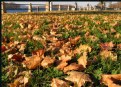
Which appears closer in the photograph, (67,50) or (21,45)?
(67,50)

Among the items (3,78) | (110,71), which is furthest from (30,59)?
(110,71)

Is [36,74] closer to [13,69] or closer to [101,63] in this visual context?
[13,69]

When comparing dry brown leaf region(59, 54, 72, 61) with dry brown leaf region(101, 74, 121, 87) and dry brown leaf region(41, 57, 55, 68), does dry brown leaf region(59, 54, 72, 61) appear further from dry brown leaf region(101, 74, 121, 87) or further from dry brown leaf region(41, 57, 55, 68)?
dry brown leaf region(101, 74, 121, 87)

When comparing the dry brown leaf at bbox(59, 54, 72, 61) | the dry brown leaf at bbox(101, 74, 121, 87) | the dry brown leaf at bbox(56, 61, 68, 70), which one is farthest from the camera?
the dry brown leaf at bbox(59, 54, 72, 61)

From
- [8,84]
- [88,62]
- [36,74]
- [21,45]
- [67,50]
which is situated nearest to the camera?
[8,84]

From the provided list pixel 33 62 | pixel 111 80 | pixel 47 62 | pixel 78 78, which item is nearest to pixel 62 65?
pixel 47 62

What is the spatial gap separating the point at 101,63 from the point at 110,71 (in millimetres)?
192

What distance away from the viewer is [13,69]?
238 cm

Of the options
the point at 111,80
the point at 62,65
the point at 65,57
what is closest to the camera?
the point at 111,80

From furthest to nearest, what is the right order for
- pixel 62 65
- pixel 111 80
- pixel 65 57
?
pixel 65 57 → pixel 62 65 → pixel 111 80

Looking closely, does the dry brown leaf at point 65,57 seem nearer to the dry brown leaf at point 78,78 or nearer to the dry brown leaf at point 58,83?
the dry brown leaf at point 78,78

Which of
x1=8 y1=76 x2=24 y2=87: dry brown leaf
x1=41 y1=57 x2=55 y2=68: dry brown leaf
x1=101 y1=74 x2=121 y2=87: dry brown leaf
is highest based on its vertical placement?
x1=41 y1=57 x2=55 y2=68: dry brown leaf


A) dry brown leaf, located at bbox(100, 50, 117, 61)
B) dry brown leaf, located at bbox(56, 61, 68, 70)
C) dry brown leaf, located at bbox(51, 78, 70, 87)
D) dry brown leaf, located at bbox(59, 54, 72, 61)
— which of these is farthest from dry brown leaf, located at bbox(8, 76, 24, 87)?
dry brown leaf, located at bbox(100, 50, 117, 61)

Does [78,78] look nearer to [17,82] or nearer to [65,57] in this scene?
[17,82]
